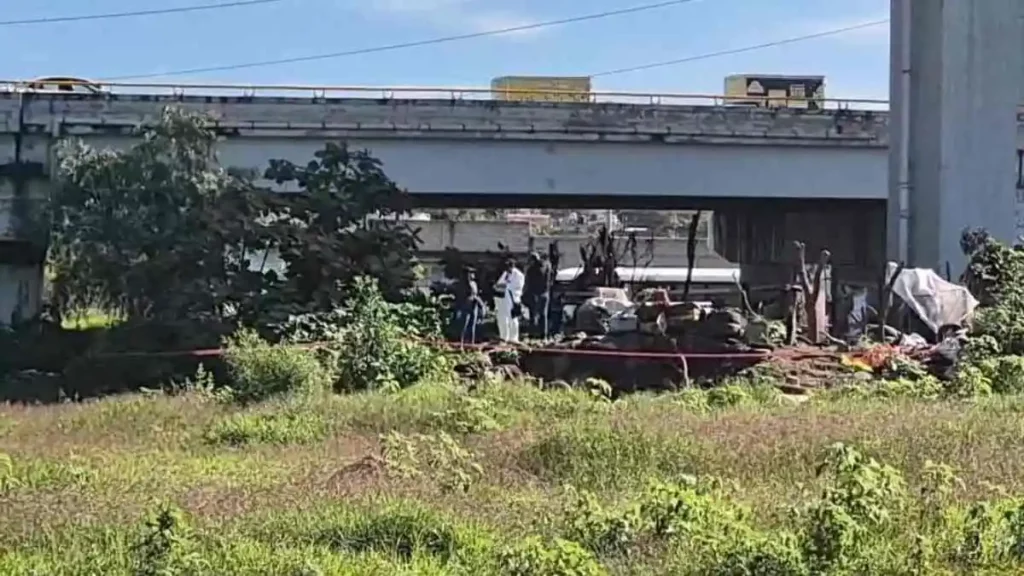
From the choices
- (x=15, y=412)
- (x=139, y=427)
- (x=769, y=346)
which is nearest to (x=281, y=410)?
(x=139, y=427)

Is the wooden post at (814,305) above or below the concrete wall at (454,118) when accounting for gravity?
below

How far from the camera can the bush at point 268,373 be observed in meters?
18.6

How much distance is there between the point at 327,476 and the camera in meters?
11.5

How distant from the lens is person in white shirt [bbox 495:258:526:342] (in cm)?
2642

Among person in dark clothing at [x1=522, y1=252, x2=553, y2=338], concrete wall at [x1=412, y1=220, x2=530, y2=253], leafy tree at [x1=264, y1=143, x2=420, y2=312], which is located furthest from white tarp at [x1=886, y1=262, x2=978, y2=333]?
concrete wall at [x1=412, y1=220, x2=530, y2=253]

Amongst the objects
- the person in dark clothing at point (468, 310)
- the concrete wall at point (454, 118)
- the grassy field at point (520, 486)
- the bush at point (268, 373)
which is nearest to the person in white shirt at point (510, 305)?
the person in dark clothing at point (468, 310)

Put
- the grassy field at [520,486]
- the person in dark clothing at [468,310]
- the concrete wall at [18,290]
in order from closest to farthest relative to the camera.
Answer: the grassy field at [520,486]
the person in dark clothing at [468,310]
the concrete wall at [18,290]

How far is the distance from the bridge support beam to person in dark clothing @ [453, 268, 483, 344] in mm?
9414

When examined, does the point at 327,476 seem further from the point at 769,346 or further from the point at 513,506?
the point at 769,346

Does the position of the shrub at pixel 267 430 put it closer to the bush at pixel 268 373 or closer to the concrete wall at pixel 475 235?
the bush at pixel 268 373

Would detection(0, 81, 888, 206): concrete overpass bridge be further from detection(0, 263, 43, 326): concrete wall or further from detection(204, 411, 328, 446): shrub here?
detection(204, 411, 328, 446): shrub

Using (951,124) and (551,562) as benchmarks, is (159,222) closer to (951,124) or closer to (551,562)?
(951,124)

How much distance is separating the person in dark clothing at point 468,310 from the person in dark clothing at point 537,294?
73.9 inches

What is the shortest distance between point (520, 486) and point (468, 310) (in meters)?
16.1
